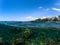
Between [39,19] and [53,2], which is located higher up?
[53,2]

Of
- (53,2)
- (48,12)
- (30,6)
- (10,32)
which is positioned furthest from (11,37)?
(53,2)

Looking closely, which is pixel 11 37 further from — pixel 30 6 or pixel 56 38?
pixel 56 38

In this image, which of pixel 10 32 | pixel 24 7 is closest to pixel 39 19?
pixel 24 7

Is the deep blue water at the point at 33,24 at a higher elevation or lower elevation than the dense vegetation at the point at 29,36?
higher

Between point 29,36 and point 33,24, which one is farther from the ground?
point 33,24

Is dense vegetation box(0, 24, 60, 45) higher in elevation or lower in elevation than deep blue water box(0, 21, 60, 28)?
lower

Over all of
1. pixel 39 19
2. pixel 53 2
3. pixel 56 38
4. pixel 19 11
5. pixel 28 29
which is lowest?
pixel 56 38
